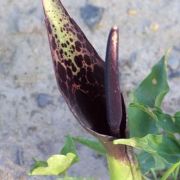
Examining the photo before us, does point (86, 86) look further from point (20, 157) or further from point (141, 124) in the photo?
point (20, 157)

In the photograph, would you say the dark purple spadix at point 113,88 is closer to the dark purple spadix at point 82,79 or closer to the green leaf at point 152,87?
the dark purple spadix at point 82,79

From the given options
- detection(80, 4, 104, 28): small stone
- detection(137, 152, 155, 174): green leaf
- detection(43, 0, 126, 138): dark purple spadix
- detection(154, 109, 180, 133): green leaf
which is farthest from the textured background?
detection(43, 0, 126, 138): dark purple spadix

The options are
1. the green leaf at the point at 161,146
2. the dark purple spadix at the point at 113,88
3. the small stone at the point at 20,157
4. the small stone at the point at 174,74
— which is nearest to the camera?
the dark purple spadix at the point at 113,88

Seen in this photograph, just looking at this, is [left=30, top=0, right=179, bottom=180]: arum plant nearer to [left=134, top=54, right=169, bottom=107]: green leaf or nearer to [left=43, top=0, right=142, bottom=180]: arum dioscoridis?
[left=43, top=0, right=142, bottom=180]: arum dioscoridis

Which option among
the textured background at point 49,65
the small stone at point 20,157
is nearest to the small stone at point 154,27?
the textured background at point 49,65

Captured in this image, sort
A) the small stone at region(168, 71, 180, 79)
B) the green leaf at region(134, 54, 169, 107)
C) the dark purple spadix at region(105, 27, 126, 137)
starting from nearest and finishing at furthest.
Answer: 1. the dark purple spadix at region(105, 27, 126, 137)
2. the green leaf at region(134, 54, 169, 107)
3. the small stone at region(168, 71, 180, 79)
